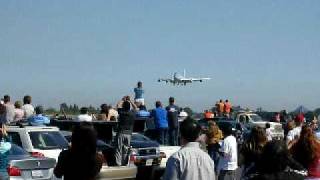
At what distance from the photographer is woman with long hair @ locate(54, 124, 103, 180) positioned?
6480 millimetres

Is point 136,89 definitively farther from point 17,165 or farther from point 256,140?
point 256,140

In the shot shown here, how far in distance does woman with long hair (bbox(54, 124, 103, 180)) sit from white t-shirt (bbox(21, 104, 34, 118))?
14.0 m

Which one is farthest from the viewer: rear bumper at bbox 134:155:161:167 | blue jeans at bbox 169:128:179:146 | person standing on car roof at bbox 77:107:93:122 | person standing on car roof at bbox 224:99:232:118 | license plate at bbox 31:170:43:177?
person standing on car roof at bbox 224:99:232:118

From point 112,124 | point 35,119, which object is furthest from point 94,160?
point 35,119

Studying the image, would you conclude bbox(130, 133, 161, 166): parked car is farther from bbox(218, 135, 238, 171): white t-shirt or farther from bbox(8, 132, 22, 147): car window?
bbox(218, 135, 238, 171): white t-shirt

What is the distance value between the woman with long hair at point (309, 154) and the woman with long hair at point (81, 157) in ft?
6.57

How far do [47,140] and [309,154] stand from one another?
946 centimetres

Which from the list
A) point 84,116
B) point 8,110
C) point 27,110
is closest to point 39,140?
point 84,116

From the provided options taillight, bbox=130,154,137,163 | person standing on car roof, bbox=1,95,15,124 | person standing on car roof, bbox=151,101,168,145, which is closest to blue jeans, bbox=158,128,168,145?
person standing on car roof, bbox=151,101,168,145

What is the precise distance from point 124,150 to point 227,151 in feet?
12.6

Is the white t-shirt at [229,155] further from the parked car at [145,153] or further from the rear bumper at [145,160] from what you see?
the parked car at [145,153]

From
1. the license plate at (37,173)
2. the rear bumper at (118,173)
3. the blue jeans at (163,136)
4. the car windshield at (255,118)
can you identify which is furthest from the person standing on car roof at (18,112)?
the car windshield at (255,118)

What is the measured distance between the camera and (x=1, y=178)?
38.4 feet

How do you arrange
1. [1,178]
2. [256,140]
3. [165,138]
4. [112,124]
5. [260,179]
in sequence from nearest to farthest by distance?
[260,179], [256,140], [1,178], [112,124], [165,138]
